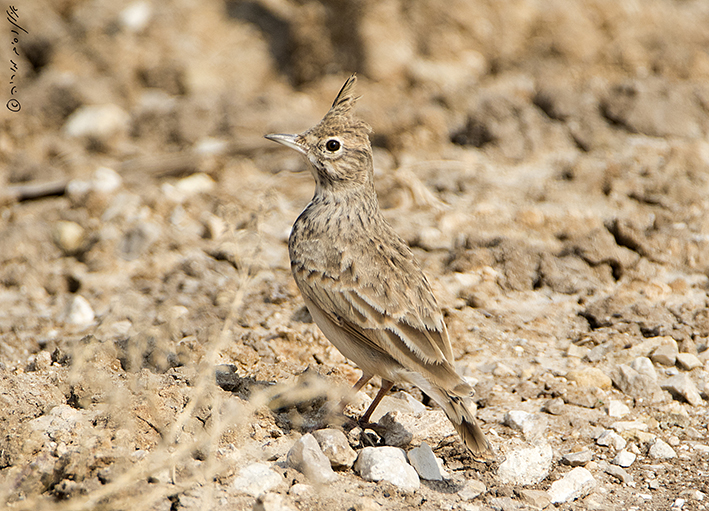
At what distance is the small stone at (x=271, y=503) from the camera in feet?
9.86

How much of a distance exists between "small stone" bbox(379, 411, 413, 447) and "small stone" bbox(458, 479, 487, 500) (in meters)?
0.38

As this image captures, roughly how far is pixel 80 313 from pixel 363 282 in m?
2.43

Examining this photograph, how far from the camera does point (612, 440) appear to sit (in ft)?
12.8

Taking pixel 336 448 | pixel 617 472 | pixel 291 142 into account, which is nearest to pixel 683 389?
pixel 617 472

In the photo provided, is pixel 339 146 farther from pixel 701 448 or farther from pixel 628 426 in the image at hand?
pixel 701 448

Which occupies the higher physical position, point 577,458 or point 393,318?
point 393,318

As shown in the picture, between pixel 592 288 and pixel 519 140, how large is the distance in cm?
231

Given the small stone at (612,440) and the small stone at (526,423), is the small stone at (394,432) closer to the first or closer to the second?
the small stone at (526,423)

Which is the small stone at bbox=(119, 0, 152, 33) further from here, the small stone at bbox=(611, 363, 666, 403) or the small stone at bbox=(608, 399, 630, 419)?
the small stone at bbox=(608, 399, 630, 419)

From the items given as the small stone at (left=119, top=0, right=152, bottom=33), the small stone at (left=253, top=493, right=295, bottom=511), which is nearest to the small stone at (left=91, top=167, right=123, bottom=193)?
the small stone at (left=119, top=0, right=152, bottom=33)

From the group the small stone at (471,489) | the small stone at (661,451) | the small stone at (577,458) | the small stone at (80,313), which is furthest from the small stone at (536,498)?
the small stone at (80,313)

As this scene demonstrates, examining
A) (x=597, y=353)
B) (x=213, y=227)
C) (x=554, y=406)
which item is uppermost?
(x=597, y=353)

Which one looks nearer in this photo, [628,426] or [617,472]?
[617,472]

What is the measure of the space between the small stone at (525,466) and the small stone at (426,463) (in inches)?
11.6
